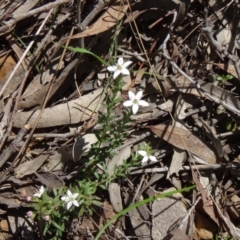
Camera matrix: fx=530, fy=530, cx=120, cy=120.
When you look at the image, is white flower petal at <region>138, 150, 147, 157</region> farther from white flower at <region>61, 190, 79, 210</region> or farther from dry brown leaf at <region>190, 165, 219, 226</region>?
dry brown leaf at <region>190, 165, 219, 226</region>

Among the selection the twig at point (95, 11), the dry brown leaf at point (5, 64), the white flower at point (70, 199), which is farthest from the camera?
the dry brown leaf at point (5, 64)

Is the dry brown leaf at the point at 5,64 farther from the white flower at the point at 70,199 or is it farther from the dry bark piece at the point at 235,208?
the dry bark piece at the point at 235,208

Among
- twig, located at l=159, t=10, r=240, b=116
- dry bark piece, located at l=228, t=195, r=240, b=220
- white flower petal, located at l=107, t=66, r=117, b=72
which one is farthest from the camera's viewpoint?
dry bark piece, located at l=228, t=195, r=240, b=220

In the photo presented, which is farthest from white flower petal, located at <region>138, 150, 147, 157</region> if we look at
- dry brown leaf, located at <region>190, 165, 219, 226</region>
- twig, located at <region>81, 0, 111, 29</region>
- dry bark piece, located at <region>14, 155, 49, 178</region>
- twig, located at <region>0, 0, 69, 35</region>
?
twig, located at <region>0, 0, 69, 35</region>

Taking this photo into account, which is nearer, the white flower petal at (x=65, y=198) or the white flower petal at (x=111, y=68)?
the white flower petal at (x=111, y=68)

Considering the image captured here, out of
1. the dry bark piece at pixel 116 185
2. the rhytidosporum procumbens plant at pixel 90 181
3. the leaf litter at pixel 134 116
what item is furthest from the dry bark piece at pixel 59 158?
the dry bark piece at pixel 116 185

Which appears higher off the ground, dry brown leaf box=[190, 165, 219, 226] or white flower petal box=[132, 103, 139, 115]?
white flower petal box=[132, 103, 139, 115]

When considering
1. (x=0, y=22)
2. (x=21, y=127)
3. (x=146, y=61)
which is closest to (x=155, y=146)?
(x=146, y=61)

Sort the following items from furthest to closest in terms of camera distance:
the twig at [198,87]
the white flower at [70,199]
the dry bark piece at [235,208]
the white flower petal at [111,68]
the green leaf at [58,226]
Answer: the dry bark piece at [235,208] < the twig at [198,87] < the green leaf at [58,226] < the white flower at [70,199] < the white flower petal at [111,68]
